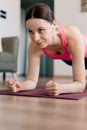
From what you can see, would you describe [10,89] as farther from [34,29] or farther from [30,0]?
[30,0]

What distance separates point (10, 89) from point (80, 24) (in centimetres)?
396

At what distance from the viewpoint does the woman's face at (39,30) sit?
1156 mm

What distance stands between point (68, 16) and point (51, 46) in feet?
12.9

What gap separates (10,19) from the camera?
522 cm

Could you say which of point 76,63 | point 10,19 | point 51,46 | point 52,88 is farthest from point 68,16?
point 52,88

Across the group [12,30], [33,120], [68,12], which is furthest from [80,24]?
[33,120]

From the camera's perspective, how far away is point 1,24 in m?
4.86

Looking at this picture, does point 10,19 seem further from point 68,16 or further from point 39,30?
point 39,30

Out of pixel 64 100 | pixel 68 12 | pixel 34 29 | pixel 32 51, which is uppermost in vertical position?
pixel 68 12

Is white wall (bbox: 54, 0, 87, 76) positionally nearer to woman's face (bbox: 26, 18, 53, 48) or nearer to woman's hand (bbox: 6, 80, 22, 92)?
woman's hand (bbox: 6, 80, 22, 92)

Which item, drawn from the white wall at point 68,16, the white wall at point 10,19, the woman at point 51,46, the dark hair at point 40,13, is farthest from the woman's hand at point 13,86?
the white wall at point 68,16

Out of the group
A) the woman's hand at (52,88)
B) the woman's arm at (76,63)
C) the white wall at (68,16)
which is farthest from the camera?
the white wall at (68,16)

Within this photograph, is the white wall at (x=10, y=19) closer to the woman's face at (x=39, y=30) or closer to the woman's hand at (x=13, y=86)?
the woman's hand at (x=13, y=86)

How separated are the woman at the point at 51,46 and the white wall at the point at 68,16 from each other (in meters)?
3.69
